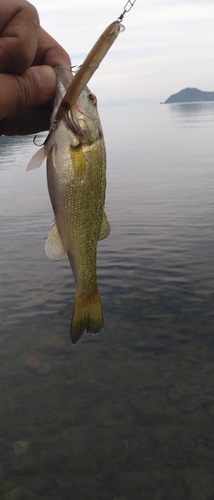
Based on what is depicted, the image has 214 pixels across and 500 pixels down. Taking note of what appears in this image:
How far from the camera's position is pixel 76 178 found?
3.34 metres

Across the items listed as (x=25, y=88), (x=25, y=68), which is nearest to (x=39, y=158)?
(x=25, y=88)

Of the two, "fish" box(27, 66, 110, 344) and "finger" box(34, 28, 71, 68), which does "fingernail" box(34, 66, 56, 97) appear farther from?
"finger" box(34, 28, 71, 68)

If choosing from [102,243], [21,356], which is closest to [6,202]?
[102,243]

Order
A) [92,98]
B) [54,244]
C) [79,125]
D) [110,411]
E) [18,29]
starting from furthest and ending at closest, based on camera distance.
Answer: [110,411] < [54,244] < [92,98] < [79,125] < [18,29]

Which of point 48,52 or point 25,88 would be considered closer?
point 25,88

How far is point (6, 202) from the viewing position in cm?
3089

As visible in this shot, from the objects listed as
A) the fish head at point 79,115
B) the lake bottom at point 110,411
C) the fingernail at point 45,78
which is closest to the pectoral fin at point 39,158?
the fish head at point 79,115

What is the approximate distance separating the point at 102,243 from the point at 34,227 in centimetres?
475

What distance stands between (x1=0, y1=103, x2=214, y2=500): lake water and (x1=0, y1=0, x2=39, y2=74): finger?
23.1ft

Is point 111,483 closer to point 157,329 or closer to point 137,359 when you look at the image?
point 137,359

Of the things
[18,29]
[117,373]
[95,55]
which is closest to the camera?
[95,55]

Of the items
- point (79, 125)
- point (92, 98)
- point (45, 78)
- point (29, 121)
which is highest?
point (45, 78)

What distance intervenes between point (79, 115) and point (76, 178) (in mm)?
440

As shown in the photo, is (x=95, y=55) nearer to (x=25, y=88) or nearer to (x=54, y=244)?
(x=25, y=88)
